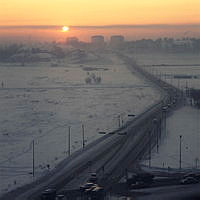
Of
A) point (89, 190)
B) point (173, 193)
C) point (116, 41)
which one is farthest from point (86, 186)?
point (116, 41)

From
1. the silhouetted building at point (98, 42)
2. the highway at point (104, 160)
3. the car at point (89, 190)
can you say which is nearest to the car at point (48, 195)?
the highway at point (104, 160)

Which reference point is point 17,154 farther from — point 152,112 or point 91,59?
point 91,59

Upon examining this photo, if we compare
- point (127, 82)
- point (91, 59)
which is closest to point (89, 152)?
point (127, 82)

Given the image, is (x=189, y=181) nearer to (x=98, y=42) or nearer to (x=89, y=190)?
(x=89, y=190)

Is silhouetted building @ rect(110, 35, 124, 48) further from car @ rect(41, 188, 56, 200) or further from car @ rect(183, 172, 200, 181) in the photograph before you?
car @ rect(41, 188, 56, 200)

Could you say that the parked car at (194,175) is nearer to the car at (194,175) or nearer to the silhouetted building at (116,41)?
the car at (194,175)

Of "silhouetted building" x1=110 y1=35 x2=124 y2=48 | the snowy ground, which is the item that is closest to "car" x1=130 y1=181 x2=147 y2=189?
the snowy ground
